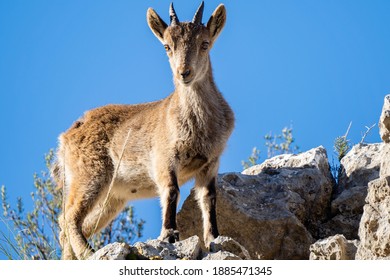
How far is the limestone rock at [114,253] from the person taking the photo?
648 cm

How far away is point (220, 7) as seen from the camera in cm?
1083

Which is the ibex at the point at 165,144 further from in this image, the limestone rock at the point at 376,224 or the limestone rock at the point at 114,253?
the limestone rock at the point at 376,224

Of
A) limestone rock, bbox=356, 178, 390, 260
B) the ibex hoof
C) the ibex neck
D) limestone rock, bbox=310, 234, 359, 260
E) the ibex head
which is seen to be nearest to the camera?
limestone rock, bbox=356, 178, 390, 260

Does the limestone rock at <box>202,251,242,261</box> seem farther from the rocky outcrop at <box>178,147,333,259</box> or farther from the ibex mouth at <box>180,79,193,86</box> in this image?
the ibex mouth at <box>180,79,193,86</box>

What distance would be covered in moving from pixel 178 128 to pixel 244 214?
4.56 feet

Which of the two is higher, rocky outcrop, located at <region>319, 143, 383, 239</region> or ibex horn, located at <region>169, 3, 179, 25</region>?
ibex horn, located at <region>169, 3, 179, 25</region>

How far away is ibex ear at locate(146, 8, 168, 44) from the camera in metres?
10.8

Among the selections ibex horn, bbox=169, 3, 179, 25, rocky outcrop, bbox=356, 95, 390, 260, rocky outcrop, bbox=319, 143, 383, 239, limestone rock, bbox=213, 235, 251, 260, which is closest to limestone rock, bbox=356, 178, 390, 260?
rocky outcrop, bbox=356, 95, 390, 260

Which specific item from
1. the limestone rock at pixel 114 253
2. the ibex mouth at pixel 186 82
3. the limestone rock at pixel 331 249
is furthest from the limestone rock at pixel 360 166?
the limestone rock at pixel 114 253

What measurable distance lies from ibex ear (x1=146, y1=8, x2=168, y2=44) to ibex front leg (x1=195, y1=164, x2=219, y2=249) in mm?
1938

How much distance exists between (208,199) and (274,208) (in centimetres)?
89

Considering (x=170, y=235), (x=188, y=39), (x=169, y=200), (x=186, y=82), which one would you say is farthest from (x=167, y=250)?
(x=188, y=39)
